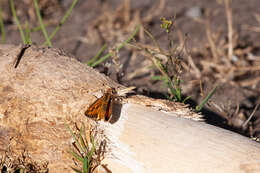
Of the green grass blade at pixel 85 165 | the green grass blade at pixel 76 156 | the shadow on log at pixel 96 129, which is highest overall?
the shadow on log at pixel 96 129

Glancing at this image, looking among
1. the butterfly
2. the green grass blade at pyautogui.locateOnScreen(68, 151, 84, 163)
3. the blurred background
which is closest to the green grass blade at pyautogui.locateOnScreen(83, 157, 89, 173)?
the green grass blade at pyautogui.locateOnScreen(68, 151, 84, 163)

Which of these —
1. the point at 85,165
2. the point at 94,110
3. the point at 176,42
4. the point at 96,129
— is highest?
the point at 176,42

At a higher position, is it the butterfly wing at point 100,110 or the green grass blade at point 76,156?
the butterfly wing at point 100,110

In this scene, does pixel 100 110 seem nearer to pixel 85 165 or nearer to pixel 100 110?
pixel 100 110

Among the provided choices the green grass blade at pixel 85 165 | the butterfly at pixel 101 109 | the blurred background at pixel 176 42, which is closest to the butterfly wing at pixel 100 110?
the butterfly at pixel 101 109

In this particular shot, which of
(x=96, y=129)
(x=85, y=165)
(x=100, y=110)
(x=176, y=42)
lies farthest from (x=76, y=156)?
(x=176, y=42)

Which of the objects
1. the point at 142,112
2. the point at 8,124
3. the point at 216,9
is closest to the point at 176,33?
the point at 216,9

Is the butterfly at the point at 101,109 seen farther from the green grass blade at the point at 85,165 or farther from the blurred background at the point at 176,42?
the blurred background at the point at 176,42

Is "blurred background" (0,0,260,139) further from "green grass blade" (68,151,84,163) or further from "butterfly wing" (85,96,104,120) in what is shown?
"green grass blade" (68,151,84,163)
